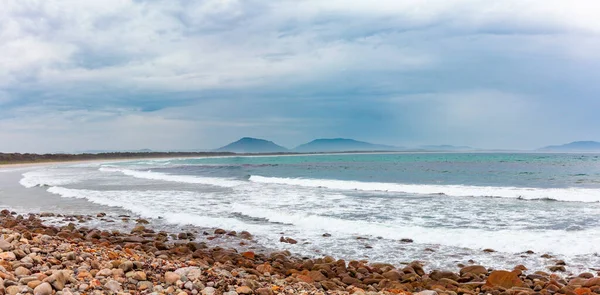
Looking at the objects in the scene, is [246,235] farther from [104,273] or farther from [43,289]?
[43,289]

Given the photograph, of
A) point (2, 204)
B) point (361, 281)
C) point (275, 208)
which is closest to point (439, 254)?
point (361, 281)

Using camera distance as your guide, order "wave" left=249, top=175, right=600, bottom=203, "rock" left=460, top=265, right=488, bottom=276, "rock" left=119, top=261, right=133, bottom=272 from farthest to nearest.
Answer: "wave" left=249, top=175, right=600, bottom=203, "rock" left=460, top=265, right=488, bottom=276, "rock" left=119, top=261, right=133, bottom=272

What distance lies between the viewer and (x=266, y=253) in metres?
9.34

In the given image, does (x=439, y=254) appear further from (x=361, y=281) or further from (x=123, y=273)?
(x=123, y=273)

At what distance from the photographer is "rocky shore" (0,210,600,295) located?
5.16 meters

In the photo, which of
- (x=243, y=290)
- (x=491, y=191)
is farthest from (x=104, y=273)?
(x=491, y=191)

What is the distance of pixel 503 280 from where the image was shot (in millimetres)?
6871

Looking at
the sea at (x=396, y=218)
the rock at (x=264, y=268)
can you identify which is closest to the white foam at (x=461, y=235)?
the sea at (x=396, y=218)

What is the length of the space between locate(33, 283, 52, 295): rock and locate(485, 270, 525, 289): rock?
6103 mm

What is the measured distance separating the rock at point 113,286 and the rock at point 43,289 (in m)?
0.59

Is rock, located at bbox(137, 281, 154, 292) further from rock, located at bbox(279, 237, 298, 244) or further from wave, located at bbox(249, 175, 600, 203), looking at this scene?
wave, located at bbox(249, 175, 600, 203)

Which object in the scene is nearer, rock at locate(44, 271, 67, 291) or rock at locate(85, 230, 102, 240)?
rock at locate(44, 271, 67, 291)

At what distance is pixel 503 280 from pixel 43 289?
6.47 metres

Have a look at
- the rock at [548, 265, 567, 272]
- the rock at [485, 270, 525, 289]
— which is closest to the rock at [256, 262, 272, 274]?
the rock at [485, 270, 525, 289]
